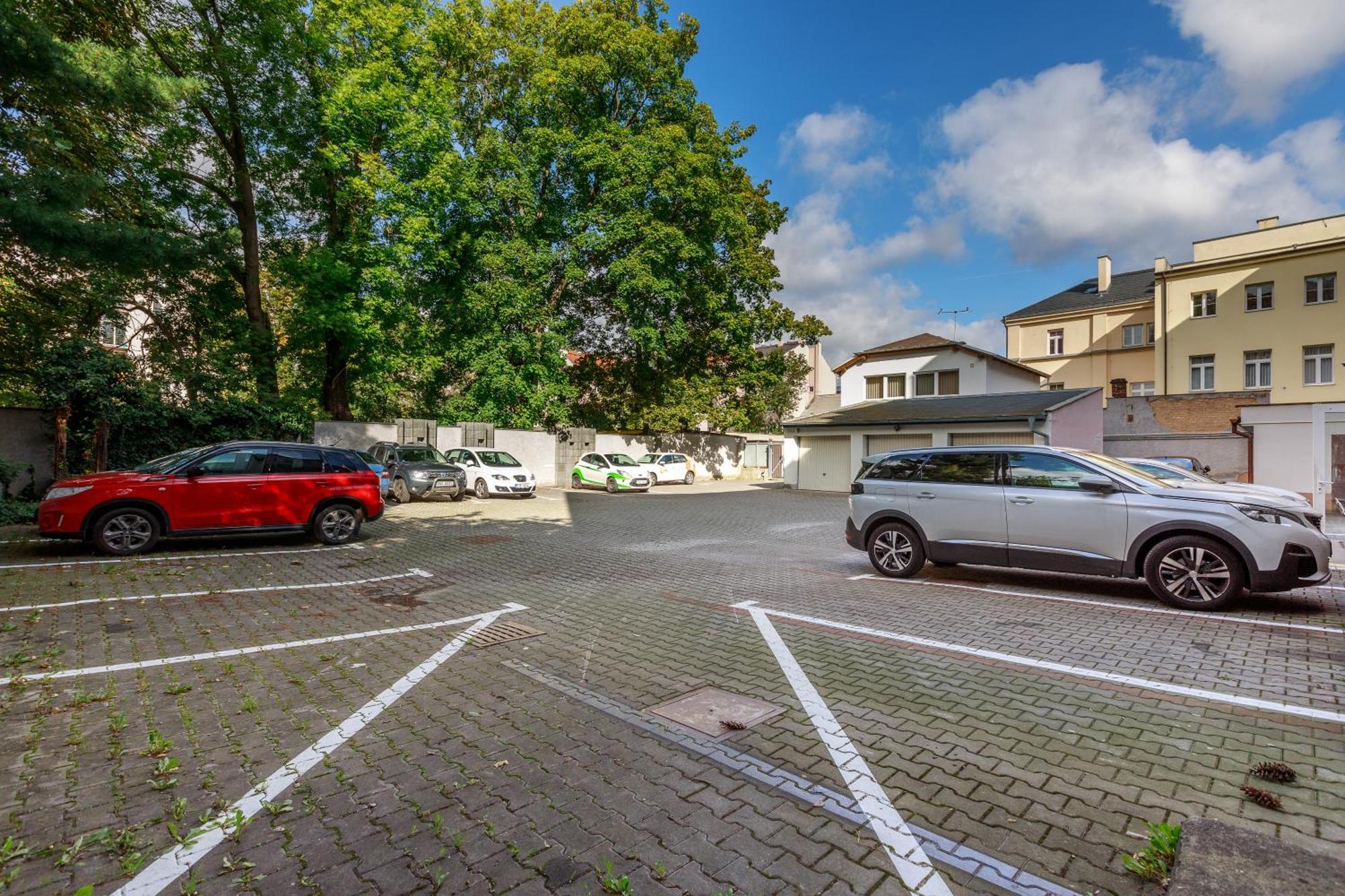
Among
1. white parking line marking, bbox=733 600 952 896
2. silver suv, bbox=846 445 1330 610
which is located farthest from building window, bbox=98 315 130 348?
white parking line marking, bbox=733 600 952 896

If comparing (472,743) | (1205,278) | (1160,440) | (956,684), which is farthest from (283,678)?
(1205,278)

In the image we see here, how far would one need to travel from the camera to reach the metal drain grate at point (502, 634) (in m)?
5.72

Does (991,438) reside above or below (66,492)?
above

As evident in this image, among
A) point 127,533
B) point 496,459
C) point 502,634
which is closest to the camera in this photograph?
point 502,634

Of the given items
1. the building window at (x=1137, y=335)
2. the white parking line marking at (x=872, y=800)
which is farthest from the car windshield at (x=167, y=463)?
the building window at (x=1137, y=335)

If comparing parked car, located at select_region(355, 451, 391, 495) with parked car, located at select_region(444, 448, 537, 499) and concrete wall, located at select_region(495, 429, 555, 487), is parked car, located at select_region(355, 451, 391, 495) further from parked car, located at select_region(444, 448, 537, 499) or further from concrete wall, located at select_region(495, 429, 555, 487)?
concrete wall, located at select_region(495, 429, 555, 487)

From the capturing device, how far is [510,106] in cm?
2819

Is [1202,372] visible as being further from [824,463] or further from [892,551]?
[892,551]

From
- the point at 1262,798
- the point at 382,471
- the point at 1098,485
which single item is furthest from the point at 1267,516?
the point at 382,471

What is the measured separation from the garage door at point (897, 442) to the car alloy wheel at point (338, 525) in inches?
715

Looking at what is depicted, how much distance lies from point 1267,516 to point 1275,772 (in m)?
4.38

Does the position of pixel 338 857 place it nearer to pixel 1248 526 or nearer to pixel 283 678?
pixel 283 678

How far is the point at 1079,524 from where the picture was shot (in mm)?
7270

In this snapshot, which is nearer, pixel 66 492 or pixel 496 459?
pixel 66 492
